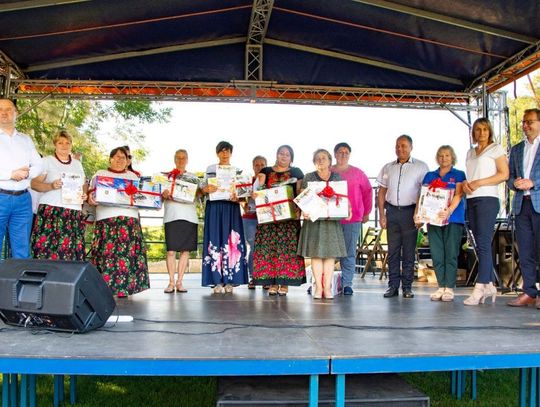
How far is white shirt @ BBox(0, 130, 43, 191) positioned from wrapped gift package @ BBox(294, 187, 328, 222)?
205 centimetres

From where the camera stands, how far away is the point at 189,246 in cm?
516

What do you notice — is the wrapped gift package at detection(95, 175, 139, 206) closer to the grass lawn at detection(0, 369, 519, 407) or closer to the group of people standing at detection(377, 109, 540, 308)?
the grass lawn at detection(0, 369, 519, 407)

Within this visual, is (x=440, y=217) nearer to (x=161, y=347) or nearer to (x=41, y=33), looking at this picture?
(x=161, y=347)

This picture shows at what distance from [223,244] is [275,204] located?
2.32 feet

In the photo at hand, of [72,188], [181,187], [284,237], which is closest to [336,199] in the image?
[284,237]

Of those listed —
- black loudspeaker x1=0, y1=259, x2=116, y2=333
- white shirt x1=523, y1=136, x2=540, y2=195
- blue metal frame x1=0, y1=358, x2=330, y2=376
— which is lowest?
blue metal frame x1=0, y1=358, x2=330, y2=376

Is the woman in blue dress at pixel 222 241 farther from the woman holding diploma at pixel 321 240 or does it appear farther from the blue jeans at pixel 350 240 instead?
the blue jeans at pixel 350 240

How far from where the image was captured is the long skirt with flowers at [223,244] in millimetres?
5117

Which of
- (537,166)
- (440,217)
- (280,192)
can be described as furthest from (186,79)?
(537,166)

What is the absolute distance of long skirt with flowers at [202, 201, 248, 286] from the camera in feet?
16.8

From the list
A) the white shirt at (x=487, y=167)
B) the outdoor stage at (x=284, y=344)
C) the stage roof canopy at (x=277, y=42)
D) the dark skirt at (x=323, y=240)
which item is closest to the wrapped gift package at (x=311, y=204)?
the dark skirt at (x=323, y=240)

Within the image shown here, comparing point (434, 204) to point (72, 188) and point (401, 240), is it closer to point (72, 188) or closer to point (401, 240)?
point (401, 240)

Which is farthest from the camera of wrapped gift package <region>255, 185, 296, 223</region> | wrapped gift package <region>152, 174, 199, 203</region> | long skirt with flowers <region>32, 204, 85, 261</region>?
wrapped gift package <region>152, 174, 199, 203</region>

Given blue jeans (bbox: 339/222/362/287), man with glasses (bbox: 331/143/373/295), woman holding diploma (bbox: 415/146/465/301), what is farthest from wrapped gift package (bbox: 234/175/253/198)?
woman holding diploma (bbox: 415/146/465/301)
